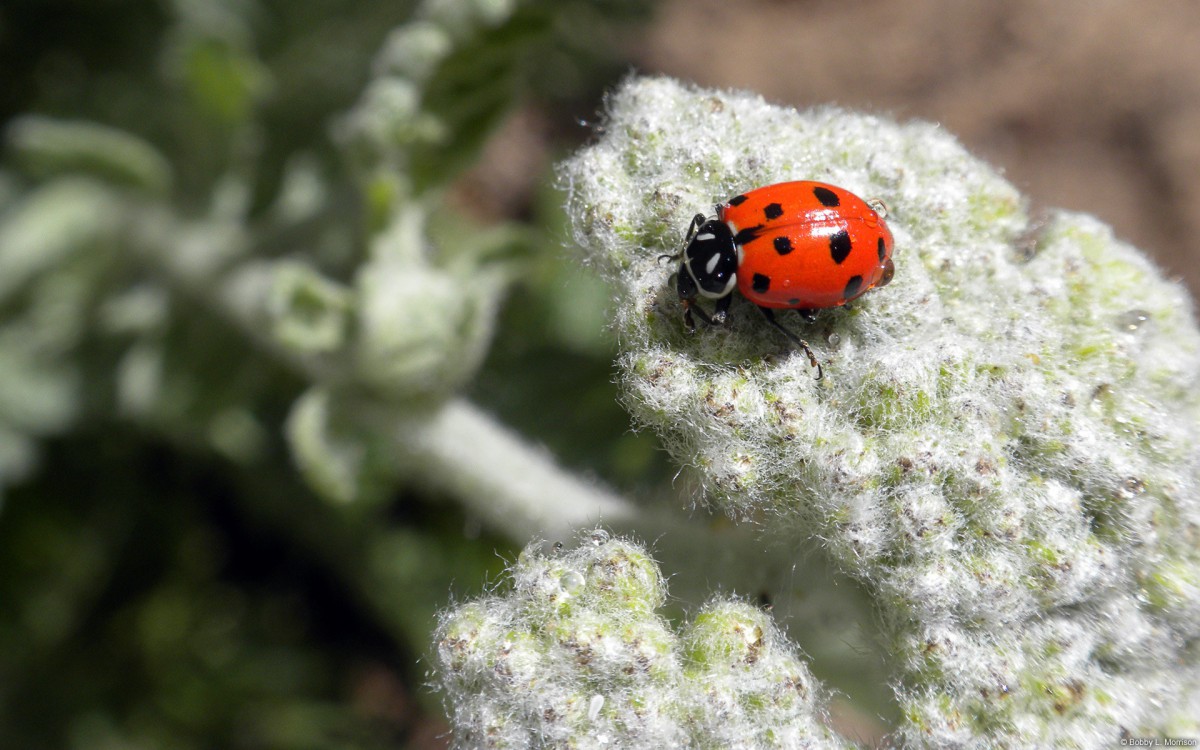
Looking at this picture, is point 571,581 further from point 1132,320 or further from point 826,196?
point 1132,320

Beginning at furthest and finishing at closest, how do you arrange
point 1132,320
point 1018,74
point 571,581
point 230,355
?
point 1018,74 → point 230,355 → point 1132,320 → point 571,581

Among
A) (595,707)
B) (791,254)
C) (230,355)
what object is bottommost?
(595,707)

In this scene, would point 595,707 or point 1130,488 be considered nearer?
point 595,707

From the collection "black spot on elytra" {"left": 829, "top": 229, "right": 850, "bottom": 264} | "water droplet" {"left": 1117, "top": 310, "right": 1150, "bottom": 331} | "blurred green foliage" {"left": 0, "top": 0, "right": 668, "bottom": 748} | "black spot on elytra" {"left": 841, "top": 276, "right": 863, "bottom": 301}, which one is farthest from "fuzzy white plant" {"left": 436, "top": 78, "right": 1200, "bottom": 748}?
"blurred green foliage" {"left": 0, "top": 0, "right": 668, "bottom": 748}

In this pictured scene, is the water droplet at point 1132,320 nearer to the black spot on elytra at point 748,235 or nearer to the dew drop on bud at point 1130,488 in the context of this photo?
the dew drop on bud at point 1130,488

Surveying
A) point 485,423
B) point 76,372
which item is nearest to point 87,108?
point 76,372

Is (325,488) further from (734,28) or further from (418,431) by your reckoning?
(734,28)

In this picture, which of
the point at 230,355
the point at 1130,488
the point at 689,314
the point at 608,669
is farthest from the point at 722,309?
the point at 230,355

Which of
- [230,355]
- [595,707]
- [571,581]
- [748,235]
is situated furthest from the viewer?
[230,355]
